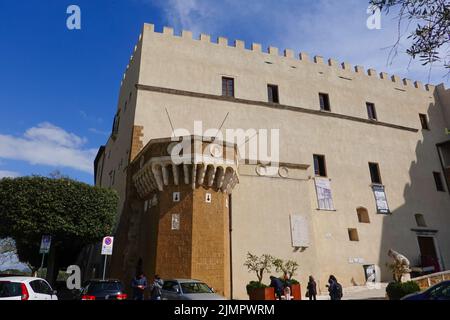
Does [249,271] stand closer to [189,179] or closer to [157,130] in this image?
[189,179]

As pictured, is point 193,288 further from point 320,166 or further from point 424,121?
point 424,121

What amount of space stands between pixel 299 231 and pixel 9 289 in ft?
52.2

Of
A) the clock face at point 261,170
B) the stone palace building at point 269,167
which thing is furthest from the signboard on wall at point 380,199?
the clock face at point 261,170

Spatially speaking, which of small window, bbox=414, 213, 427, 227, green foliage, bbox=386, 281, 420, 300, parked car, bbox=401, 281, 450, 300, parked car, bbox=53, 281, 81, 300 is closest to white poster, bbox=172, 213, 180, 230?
parked car, bbox=53, 281, 81, 300

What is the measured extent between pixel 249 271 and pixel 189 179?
6.33m

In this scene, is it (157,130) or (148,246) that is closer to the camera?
(148,246)

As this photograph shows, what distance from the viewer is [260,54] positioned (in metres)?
27.3

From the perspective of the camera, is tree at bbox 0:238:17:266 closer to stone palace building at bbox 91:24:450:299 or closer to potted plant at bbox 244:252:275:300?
stone palace building at bbox 91:24:450:299

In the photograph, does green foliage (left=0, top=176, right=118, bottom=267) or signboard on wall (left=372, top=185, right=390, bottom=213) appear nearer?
green foliage (left=0, top=176, right=118, bottom=267)

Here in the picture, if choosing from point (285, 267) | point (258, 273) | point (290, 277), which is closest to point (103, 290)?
point (258, 273)

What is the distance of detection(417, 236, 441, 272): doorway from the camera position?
24609 mm

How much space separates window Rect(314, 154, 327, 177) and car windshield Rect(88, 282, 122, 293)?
17116 millimetres

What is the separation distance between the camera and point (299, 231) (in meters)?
20.6
